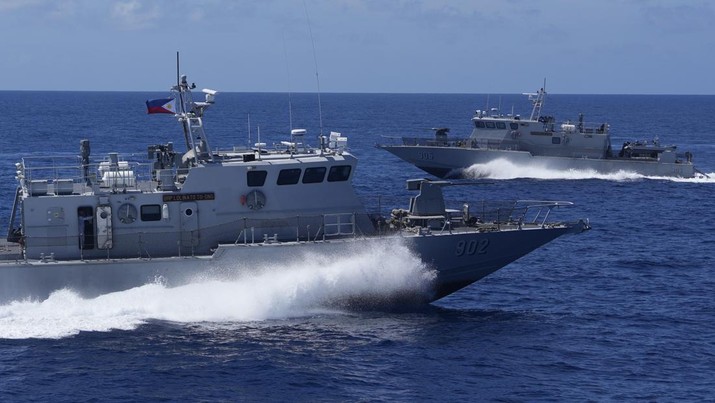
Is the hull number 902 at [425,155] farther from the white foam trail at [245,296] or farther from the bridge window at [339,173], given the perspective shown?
the white foam trail at [245,296]

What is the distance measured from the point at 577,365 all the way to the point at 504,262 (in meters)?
4.94

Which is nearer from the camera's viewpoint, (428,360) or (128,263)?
(428,360)

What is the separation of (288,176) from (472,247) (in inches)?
220

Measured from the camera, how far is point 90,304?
89.8 feet

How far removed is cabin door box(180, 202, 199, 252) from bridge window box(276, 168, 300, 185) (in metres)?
2.48

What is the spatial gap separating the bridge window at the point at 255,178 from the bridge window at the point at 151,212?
258cm

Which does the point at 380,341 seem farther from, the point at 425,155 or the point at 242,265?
the point at 425,155

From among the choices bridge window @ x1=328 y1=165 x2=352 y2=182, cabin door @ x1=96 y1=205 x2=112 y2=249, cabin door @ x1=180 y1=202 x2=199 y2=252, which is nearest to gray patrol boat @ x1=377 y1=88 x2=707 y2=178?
bridge window @ x1=328 y1=165 x2=352 y2=182

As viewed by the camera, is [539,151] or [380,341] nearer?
[380,341]

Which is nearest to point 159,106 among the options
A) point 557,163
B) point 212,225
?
point 212,225

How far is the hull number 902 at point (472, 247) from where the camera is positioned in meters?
28.7

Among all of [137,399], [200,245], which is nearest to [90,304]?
[200,245]

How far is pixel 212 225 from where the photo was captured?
28375 millimetres

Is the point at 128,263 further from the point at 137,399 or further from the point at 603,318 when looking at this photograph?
the point at 603,318
